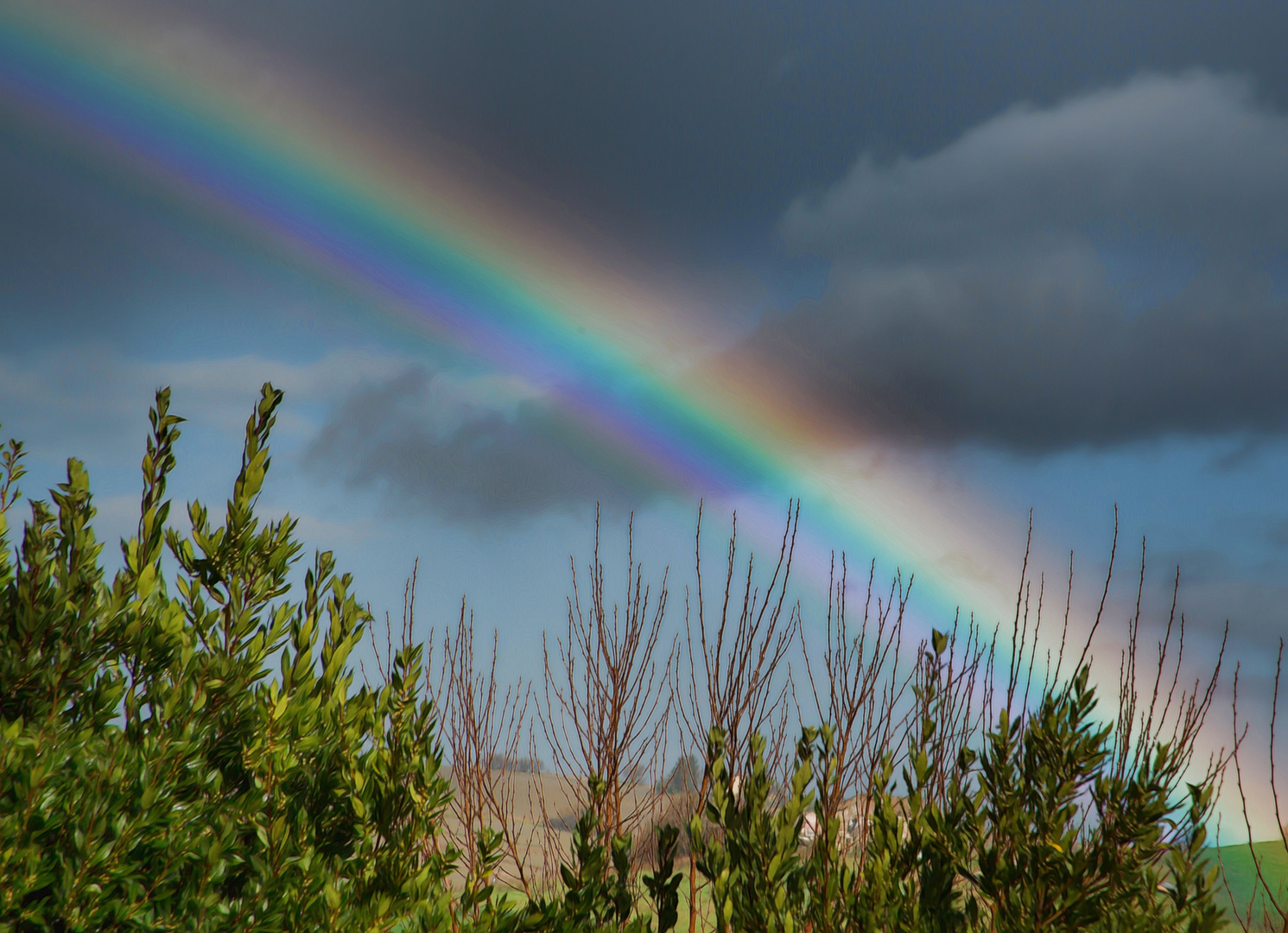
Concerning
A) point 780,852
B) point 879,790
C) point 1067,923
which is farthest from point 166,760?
point 1067,923

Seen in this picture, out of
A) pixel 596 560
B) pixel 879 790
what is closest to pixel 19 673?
pixel 879 790

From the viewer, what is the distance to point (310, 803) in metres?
2.80

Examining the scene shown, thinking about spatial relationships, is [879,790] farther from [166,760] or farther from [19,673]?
[19,673]

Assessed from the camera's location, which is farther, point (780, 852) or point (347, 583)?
point (347, 583)

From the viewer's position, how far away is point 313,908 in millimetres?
2508

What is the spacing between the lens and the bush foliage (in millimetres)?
2396

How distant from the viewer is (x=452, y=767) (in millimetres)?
→ 7082

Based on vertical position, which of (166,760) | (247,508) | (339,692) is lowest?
(166,760)

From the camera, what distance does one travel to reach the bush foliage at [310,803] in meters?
2.40

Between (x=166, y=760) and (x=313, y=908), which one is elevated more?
(x=166, y=760)

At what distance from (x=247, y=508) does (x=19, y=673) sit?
0.82 m

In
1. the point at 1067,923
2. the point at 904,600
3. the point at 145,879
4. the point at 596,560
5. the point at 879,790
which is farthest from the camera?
the point at 596,560

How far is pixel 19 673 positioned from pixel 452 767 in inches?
188

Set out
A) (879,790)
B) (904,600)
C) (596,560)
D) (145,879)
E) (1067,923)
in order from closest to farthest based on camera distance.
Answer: (145,879) < (1067,923) < (879,790) < (904,600) < (596,560)
